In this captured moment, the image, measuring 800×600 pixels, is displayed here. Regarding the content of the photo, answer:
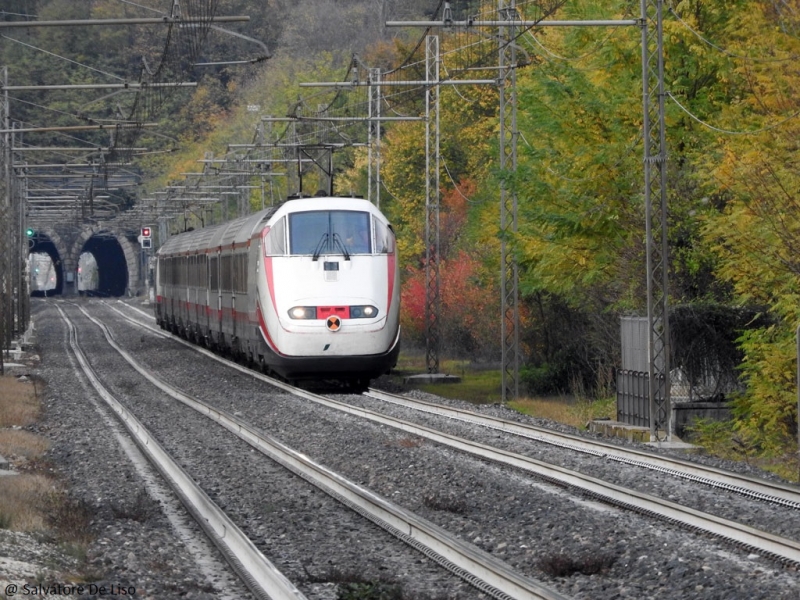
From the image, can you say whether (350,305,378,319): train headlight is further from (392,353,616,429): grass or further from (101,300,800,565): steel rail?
(101,300,800,565): steel rail

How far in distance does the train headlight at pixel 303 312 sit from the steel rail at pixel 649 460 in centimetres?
291

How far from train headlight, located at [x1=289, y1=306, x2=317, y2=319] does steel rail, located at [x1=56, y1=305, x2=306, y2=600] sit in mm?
5455

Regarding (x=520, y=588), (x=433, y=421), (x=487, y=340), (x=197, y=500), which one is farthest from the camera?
(x=487, y=340)

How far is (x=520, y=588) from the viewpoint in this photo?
8773mm

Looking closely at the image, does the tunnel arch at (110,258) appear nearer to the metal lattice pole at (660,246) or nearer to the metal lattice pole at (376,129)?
the metal lattice pole at (376,129)

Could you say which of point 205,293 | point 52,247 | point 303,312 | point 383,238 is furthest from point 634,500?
point 52,247

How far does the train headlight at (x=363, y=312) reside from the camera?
24.7 metres

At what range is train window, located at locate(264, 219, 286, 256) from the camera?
25328 millimetres

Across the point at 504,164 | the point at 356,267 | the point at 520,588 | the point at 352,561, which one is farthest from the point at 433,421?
the point at 520,588

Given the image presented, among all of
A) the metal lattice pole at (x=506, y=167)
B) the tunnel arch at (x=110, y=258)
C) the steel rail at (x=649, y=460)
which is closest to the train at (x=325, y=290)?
the metal lattice pole at (x=506, y=167)

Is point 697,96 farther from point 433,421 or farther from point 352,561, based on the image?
point 352,561

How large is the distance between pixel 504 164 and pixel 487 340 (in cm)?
1105

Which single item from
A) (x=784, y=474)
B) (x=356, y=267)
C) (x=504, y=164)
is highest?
(x=504, y=164)

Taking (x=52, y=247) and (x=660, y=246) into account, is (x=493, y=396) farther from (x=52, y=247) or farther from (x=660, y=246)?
(x=52, y=247)
